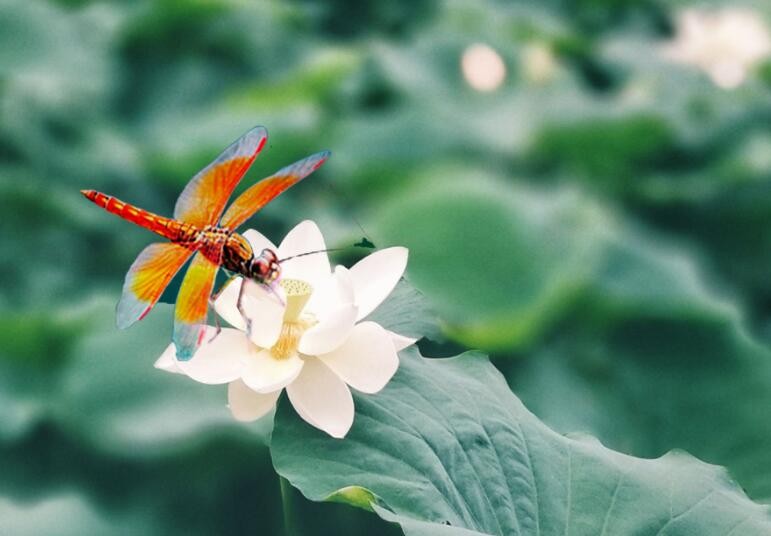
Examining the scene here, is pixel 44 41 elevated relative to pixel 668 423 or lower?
lower

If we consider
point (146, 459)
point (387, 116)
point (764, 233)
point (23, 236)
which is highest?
point (764, 233)

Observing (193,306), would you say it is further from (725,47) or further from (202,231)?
(725,47)

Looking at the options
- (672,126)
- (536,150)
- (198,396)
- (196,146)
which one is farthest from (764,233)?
(198,396)

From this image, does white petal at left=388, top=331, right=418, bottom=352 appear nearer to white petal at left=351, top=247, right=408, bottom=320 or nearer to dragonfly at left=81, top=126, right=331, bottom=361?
white petal at left=351, top=247, right=408, bottom=320

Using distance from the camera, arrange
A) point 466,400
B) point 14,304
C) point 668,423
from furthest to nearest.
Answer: point 14,304
point 668,423
point 466,400

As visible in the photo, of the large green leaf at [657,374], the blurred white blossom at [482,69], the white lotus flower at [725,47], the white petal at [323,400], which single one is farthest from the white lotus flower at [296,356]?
the white lotus flower at [725,47]

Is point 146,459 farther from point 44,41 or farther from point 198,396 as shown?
point 44,41

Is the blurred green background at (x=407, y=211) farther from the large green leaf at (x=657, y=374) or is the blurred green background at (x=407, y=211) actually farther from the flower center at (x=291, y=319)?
the flower center at (x=291, y=319)

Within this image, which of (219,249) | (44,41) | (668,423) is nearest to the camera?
(219,249)
